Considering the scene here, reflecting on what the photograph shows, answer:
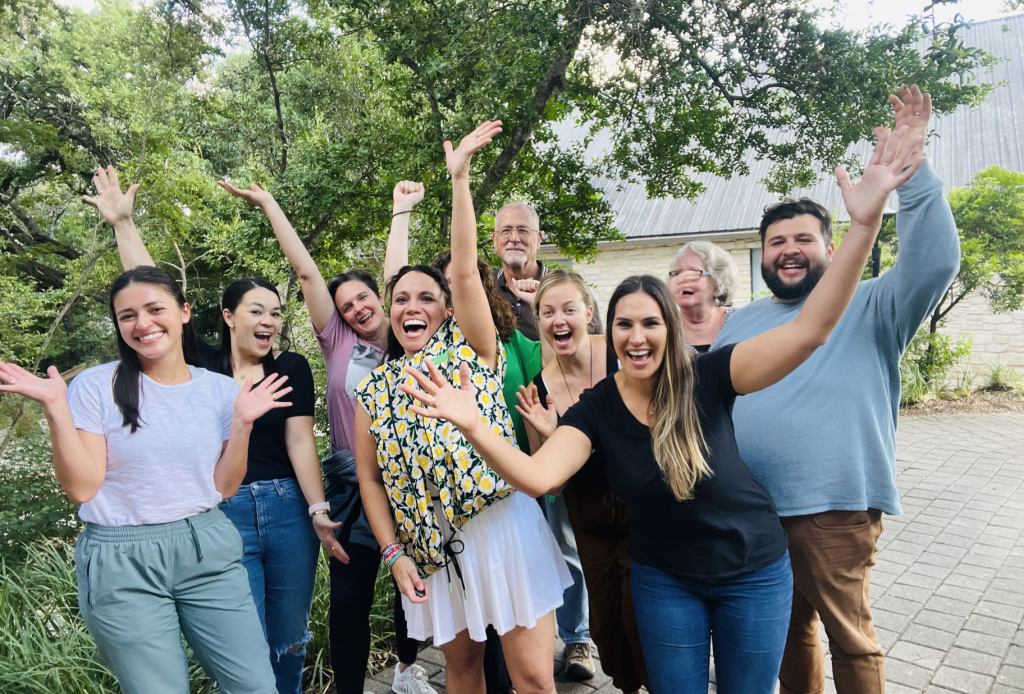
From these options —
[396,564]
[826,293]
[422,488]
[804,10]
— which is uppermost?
[804,10]

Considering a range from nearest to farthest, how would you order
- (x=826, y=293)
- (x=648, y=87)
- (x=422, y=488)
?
(x=826, y=293) → (x=422, y=488) → (x=648, y=87)

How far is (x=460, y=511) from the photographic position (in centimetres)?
232

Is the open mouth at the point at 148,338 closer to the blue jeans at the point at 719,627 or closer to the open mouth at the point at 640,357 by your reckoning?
the open mouth at the point at 640,357

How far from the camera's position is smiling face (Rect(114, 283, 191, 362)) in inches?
92.9

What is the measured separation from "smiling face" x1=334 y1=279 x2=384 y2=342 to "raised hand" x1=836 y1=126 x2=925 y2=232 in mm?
2006

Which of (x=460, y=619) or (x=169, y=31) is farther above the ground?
(x=169, y=31)

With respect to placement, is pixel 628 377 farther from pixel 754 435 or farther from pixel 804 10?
pixel 804 10

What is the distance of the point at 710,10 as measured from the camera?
230 inches

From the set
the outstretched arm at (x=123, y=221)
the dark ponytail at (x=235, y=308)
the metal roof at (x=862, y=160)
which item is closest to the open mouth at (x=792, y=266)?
the dark ponytail at (x=235, y=308)

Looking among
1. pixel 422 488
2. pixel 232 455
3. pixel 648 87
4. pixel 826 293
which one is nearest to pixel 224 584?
pixel 232 455

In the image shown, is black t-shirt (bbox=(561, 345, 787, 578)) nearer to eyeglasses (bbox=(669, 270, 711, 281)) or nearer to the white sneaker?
eyeglasses (bbox=(669, 270, 711, 281))

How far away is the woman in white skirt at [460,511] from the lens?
2.32m

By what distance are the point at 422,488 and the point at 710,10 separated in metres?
5.18

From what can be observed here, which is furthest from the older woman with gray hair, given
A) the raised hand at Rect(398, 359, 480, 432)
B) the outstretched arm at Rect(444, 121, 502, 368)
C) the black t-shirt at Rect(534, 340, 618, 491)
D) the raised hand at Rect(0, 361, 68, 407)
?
the raised hand at Rect(0, 361, 68, 407)
